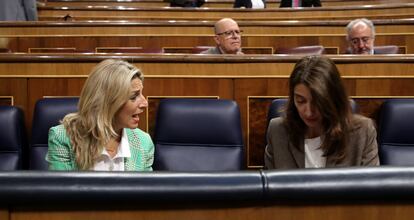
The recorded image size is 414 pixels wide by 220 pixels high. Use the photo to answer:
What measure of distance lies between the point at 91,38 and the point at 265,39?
85 cm

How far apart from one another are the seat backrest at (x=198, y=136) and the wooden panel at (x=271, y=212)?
0.88 m

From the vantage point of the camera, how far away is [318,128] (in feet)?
4.04

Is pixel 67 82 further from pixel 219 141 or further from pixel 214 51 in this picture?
pixel 214 51

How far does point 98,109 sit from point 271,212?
24.2 inches

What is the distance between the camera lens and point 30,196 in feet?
1.94

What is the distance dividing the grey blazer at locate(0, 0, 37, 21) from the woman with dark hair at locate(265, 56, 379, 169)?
255 centimetres

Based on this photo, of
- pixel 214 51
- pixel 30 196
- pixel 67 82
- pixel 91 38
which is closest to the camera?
pixel 30 196

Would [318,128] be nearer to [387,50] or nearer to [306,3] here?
[387,50]

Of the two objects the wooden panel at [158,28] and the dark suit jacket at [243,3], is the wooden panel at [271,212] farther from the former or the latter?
the dark suit jacket at [243,3]

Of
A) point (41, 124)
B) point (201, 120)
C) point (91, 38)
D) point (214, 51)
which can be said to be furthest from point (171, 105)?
point (91, 38)

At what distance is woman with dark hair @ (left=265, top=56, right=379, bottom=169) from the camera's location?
117cm

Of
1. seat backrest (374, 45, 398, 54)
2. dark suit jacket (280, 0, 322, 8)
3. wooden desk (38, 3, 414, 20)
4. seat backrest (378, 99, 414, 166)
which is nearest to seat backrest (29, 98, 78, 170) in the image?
seat backrest (378, 99, 414, 166)

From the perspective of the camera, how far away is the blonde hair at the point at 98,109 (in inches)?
44.5

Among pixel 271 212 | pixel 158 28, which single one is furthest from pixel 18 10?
pixel 271 212
